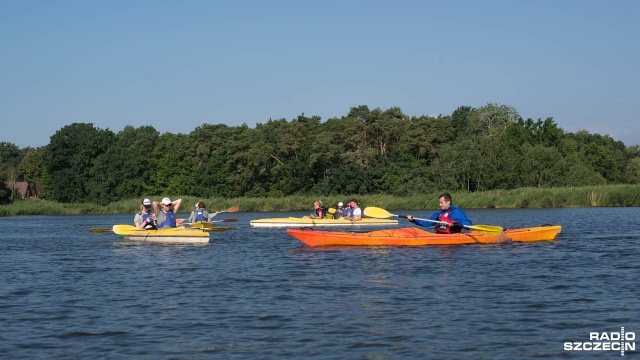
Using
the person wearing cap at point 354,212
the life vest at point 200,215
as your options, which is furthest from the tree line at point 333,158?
the life vest at point 200,215

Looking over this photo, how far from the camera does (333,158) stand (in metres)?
66.1

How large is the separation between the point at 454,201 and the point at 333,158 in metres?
19.1

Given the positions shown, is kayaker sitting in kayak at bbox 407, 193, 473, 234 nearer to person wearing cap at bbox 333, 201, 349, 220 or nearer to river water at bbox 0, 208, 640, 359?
river water at bbox 0, 208, 640, 359

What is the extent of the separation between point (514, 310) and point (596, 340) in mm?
1742

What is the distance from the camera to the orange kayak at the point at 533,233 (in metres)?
19.3

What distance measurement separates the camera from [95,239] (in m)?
25.3

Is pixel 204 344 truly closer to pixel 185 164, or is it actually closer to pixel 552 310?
pixel 552 310

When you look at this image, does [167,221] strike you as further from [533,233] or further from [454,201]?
[454,201]

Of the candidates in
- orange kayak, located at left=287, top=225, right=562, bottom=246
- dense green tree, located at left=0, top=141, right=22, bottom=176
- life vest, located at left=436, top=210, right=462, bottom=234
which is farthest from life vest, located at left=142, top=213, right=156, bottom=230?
dense green tree, located at left=0, top=141, right=22, bottom=176

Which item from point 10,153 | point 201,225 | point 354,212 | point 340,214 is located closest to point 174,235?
point 201,225

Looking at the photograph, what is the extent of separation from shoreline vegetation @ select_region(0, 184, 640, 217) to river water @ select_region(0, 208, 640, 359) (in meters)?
28.0

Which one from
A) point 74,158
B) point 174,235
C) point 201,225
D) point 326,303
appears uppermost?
point 74,158

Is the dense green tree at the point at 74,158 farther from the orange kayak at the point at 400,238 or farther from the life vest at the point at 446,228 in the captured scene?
the life vest at the point at 446,228

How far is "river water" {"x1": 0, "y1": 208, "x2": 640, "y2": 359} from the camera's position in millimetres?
8070
